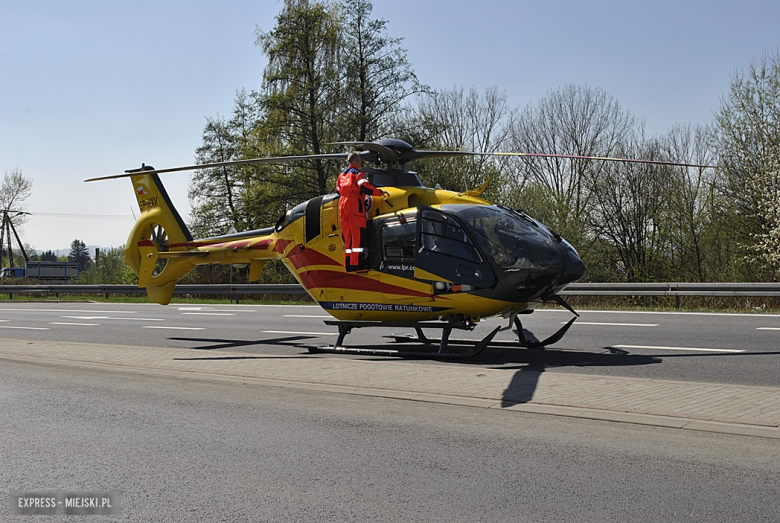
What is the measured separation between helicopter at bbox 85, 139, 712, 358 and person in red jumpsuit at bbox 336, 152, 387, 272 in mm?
156

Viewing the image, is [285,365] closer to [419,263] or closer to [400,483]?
[419,263]

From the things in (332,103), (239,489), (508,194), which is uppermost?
(332,103)

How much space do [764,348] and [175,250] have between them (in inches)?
451

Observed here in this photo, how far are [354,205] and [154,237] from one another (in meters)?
6.86

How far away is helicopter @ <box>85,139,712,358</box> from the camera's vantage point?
32.8 feet

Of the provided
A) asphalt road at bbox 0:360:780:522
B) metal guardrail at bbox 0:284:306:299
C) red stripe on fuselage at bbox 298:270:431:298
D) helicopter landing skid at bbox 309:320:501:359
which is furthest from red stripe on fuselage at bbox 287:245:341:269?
metal guardrail at bbox 0:284:306:299

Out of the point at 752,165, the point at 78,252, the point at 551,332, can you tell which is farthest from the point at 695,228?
the point at 78,252

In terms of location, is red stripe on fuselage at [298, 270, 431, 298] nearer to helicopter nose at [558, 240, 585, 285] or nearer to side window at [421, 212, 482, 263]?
side window at [421, 212, 482, 263]

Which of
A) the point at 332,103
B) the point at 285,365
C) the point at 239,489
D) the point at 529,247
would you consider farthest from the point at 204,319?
the point at 332,103

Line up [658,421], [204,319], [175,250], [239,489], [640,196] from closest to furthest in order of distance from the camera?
[239,489]
[658,421]
[175,250]
[204,319]
[640,196]

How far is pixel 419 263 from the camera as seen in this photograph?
421 inches

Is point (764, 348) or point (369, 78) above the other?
point (369, 78)

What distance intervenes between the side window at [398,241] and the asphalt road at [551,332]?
180 centimetres

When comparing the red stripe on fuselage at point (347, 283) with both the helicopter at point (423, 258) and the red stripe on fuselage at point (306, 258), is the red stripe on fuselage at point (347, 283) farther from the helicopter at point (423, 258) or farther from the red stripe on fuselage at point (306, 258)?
the red stripe on fuselage at point (306, 258)
